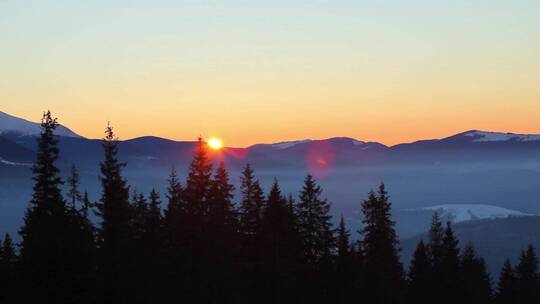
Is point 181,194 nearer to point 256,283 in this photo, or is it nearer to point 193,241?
point 193,241

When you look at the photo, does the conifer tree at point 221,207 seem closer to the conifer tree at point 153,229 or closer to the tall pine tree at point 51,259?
the conifer tree at point 153,229

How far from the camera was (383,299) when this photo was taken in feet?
153

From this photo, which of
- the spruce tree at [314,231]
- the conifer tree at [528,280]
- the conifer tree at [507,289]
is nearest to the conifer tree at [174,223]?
the spruce tree at [314,231]

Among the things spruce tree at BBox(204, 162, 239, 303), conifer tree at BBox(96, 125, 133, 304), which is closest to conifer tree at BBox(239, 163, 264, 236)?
spruce tree at BBox(204, 162, 239, 303)

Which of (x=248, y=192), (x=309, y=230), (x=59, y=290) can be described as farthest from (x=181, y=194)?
(x=59, y=290)

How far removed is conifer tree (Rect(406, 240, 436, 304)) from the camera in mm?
55500

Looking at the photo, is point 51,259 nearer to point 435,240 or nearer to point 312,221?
point 312,221

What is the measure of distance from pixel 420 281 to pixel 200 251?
2402 centimetres

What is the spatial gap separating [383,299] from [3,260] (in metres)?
28.9

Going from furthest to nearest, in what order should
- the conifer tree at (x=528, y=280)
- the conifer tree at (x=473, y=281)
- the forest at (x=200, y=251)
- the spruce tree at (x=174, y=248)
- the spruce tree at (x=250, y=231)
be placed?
A: the conifer tree at (x=528, y=280) < the conifer tree at (x=473, y=281) < the spruce tree at (x=250, y=231) < the spruce tree at (x=174, y=248) < the forest at (x=200, y=251)

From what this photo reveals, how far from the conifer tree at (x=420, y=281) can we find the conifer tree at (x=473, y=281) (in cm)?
331

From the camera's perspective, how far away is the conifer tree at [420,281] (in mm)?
55500

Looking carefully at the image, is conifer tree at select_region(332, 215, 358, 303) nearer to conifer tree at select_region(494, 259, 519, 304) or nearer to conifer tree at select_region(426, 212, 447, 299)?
conifer tree at select_region(426, 212, 447, 299)

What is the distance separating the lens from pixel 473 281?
62031 mm
